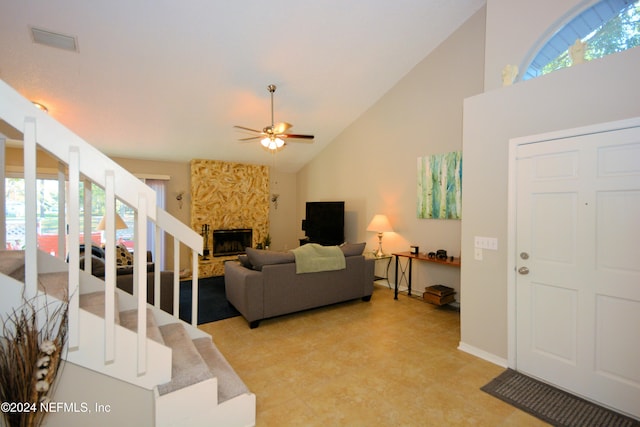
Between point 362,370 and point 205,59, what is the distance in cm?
423

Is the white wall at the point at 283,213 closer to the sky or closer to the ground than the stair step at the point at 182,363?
closer to the sky

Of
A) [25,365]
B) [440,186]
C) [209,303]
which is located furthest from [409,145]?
[25,365]

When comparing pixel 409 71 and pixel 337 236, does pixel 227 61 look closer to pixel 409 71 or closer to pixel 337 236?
pixel 409 71

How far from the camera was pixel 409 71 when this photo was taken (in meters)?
5.08

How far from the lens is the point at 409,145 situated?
5125 mm

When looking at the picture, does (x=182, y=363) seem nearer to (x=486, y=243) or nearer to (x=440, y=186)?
(x=486, y=243)

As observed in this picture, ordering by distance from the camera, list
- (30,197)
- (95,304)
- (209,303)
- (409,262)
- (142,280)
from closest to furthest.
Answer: (30,197), (142,280), (95,304), (209,303), (409,262)

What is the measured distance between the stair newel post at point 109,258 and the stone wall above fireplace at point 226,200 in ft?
16.9

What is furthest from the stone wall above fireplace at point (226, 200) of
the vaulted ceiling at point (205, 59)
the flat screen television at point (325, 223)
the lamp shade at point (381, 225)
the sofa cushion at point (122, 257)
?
the lamp shade at point (381, 225)

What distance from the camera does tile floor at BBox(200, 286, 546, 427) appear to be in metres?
2.04

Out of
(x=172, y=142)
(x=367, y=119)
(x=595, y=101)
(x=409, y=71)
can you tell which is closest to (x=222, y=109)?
(x=172, y=142)

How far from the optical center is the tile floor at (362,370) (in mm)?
2035

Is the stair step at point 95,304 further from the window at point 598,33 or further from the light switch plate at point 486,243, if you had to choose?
the window at point 598,33

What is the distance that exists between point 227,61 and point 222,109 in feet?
3.59
